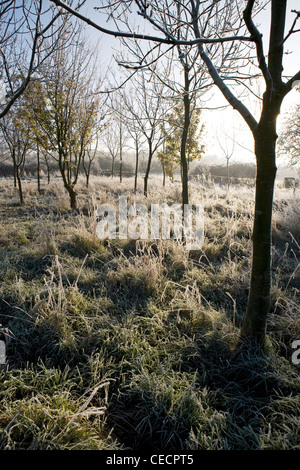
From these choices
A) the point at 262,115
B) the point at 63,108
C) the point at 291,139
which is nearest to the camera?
the point at 262,115

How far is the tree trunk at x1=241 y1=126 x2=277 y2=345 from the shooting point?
148cm

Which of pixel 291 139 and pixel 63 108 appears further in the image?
pixel 291 139

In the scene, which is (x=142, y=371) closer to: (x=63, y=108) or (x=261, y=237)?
(x=261, y=237)

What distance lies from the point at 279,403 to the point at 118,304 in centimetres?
158

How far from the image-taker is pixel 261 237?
1612mm

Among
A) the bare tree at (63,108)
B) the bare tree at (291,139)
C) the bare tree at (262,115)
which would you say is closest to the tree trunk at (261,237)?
the bare tree at (262,115)

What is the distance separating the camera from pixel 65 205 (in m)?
7.66

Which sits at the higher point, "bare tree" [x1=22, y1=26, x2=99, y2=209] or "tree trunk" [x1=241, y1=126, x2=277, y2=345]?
"bare tree" [x1=22, y1=26, x2=99, y2=209]

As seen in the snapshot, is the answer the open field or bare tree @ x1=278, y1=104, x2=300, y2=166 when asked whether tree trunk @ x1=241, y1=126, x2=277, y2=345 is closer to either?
the open field

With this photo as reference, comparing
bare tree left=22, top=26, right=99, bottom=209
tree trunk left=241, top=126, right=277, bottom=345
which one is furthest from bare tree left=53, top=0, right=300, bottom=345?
bare tree left=22, top=26, right=99, bottom=209

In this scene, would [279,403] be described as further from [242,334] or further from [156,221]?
[156,221]

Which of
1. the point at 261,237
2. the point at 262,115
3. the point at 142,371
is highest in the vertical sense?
the point at 262,115

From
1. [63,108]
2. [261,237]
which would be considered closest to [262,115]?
[261,237]
